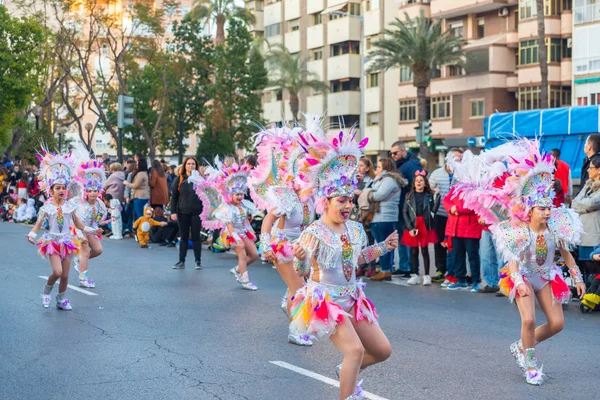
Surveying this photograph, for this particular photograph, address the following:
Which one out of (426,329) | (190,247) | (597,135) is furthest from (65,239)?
(190,247)

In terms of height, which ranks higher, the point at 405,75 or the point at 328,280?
the point at 405,75

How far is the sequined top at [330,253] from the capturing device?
6.98m

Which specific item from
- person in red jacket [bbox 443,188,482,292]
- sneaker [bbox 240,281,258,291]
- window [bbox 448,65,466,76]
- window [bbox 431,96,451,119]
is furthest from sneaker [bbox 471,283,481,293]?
window [bbox 431,96,451,119]

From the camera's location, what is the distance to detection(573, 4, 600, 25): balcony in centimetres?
4569

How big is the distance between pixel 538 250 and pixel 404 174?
740 centimetres

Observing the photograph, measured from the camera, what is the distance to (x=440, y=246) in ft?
50.0

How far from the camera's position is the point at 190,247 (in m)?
21.3

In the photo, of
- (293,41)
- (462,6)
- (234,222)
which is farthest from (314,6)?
(234,222)

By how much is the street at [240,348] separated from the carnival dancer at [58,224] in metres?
0.39

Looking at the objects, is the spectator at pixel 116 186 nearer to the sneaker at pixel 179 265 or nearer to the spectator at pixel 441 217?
the sneaker at pixel 179 265

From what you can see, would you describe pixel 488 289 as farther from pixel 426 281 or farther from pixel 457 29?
pixel 457 29

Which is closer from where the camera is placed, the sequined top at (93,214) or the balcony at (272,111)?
the sequined top at (93,214)

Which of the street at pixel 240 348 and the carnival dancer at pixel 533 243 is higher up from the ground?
the carnival dancer at pixel 533 243

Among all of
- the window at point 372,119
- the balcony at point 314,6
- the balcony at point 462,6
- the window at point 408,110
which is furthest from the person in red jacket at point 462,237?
the balcony at point 314,6
